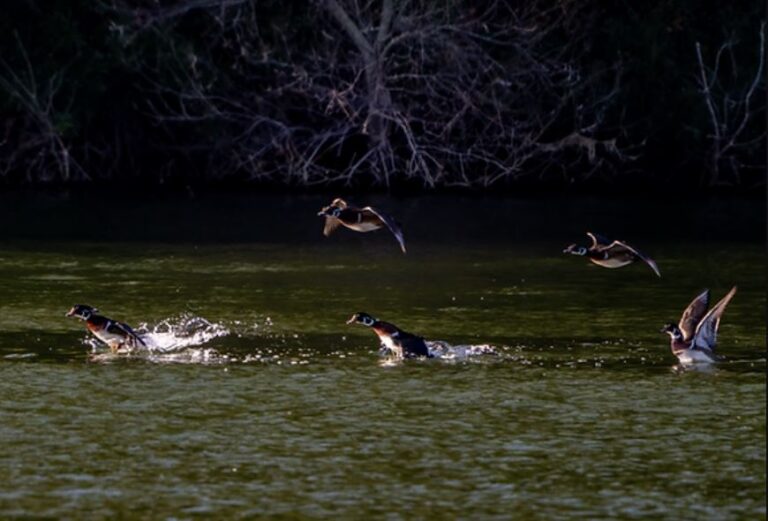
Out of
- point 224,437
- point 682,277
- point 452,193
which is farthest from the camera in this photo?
point 452,193

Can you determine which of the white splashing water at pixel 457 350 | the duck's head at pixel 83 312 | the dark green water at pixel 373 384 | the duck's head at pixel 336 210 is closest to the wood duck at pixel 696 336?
the dark green water at pixel 373 384

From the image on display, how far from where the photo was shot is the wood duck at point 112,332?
13412mm

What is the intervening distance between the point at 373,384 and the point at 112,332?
6.63 feet

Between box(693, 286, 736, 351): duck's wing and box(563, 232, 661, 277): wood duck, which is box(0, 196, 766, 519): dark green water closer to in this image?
box(693, 286, 736, 351): duck's wing

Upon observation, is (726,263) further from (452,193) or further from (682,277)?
(452,193)

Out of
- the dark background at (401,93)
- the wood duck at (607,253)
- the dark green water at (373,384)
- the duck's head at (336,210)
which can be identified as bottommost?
the dark green water at (373,384)

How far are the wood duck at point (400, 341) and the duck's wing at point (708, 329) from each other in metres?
1.61

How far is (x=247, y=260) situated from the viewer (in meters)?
18.9

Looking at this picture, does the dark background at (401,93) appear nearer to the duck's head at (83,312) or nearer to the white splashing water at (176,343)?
the white splashing water at (176,343)

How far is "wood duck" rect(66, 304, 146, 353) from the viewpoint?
13412 mm

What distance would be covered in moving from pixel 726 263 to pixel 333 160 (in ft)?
37.0

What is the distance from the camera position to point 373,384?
12.2 meters

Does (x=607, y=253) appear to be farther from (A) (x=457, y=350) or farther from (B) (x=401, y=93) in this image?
(B) (x=401, y=93)

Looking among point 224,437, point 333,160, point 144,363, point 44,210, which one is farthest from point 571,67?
point 224,437
